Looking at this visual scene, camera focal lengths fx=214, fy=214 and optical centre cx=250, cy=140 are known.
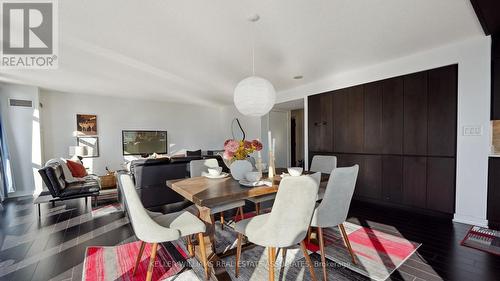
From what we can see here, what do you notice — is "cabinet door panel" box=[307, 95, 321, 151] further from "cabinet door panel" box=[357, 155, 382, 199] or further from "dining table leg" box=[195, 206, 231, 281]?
"dining table leg" box=[195, 206, 231, 281]

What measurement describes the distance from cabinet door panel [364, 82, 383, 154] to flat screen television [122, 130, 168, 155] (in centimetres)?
574

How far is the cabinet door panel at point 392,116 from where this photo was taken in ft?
11.2

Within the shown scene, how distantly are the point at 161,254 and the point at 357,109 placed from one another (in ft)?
12.5

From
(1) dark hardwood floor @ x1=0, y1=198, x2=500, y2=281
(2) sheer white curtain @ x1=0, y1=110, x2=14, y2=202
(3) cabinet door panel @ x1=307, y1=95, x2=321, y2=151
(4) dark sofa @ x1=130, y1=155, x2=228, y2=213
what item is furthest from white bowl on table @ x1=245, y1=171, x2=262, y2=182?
(2) sheer white curtain @ x1=0, y1=110, x2=14, y2=202

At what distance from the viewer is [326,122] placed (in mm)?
4465

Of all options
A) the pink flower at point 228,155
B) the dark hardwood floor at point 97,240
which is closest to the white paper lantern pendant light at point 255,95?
the pink flower at point 228,155

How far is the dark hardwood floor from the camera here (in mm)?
1838

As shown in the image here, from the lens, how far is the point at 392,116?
350 cm

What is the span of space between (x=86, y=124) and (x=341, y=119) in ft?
20.9

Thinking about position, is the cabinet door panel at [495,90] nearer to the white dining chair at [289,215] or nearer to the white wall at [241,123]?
the white dining chair at [289,215]

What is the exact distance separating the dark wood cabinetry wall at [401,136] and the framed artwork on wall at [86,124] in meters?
6.02

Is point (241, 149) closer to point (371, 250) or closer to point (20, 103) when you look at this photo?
point (371, 250)

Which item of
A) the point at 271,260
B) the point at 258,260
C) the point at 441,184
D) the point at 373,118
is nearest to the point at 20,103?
the point at 258,260

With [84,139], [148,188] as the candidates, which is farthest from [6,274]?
[84,139]
